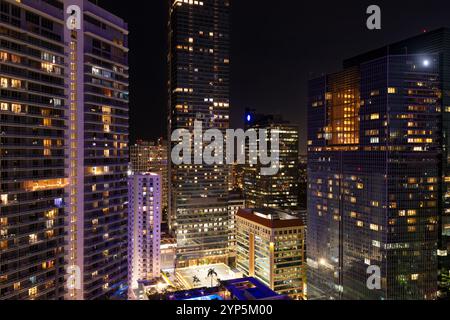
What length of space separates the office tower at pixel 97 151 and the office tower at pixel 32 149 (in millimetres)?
1850

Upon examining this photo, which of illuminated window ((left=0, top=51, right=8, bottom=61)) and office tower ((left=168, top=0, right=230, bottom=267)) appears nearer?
illuminated window ((left=0, top=51, right=8, bottom=61))

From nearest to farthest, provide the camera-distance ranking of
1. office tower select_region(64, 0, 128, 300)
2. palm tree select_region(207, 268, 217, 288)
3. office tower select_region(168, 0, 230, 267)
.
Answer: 1. office tower select_region(64, 0, 128, 300)
2. palm tree select_region(207, 268, 217, 288)
3. office tower select_region(168, 0, 230, 267)

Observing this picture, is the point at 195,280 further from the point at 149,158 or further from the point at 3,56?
the point at 149,158

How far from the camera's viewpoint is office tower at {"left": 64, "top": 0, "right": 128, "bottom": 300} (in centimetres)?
3453

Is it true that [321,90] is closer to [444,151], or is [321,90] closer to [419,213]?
[444,151]

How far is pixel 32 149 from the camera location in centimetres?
2916

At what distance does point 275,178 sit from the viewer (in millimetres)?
103062

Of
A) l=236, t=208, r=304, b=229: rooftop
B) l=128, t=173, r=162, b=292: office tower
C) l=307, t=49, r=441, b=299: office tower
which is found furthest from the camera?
l=128, t=173, r=162, b=292: office tower

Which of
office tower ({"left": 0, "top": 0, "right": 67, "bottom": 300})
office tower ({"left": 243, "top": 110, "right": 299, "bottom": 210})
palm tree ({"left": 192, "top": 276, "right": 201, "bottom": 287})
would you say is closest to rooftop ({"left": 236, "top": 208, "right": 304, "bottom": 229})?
palm tree ({"left": 192, "top": 276, "right": 201, "bottom": 287})

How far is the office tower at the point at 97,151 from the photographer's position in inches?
1359

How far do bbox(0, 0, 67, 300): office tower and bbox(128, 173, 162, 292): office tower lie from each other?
1188 inches

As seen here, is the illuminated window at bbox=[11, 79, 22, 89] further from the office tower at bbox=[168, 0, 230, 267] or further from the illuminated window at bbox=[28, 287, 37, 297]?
the office tower at bbox=[168, 0, 230, 267]
